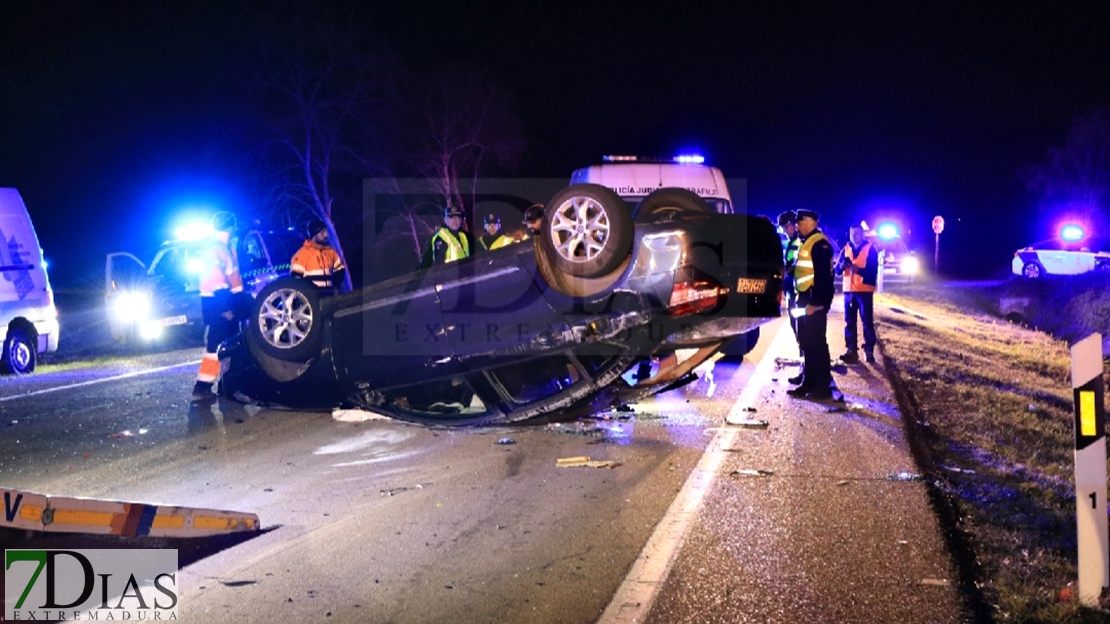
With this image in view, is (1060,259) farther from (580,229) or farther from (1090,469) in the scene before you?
(1090,469)

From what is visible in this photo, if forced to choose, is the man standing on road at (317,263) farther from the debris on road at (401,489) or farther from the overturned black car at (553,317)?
the debris on road at (401,489)

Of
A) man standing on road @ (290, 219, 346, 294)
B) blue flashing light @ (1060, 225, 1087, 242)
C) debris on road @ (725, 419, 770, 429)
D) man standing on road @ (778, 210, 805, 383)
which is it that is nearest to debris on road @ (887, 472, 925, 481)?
→ debris on road @ (725, 419, 770, 429)

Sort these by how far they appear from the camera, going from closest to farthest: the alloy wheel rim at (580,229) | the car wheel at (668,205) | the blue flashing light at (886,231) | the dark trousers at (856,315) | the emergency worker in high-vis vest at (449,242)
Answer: the alloy wheel rim at (580,229) → the car wheel at (668,205) → the emergency worker in high-vis vest at (449,242) → the dark trousers at (856,315) → the blue flashing light at (886,231)

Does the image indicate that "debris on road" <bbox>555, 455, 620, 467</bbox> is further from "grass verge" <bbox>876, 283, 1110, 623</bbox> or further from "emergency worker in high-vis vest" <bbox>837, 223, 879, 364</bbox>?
"emergency worker in high-vis vest" <bbox>837, 223, 879, 364</bbox>

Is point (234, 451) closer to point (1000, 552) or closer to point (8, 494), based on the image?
point (8, 494)

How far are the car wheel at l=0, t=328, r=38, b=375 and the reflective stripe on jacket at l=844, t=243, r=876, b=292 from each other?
36.9ft

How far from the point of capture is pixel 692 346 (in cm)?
700

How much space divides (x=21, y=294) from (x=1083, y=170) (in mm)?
50296

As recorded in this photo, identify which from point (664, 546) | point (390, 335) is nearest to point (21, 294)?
point (390, 335)

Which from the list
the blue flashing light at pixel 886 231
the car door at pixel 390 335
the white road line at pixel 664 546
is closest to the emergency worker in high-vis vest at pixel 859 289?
the white road line at pixel 664 546

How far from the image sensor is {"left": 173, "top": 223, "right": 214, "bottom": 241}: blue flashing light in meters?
Answer: 17.5

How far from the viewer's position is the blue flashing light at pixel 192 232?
17547 mm

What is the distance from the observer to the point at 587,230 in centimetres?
671

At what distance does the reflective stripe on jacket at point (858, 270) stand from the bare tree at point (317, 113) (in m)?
22.7
